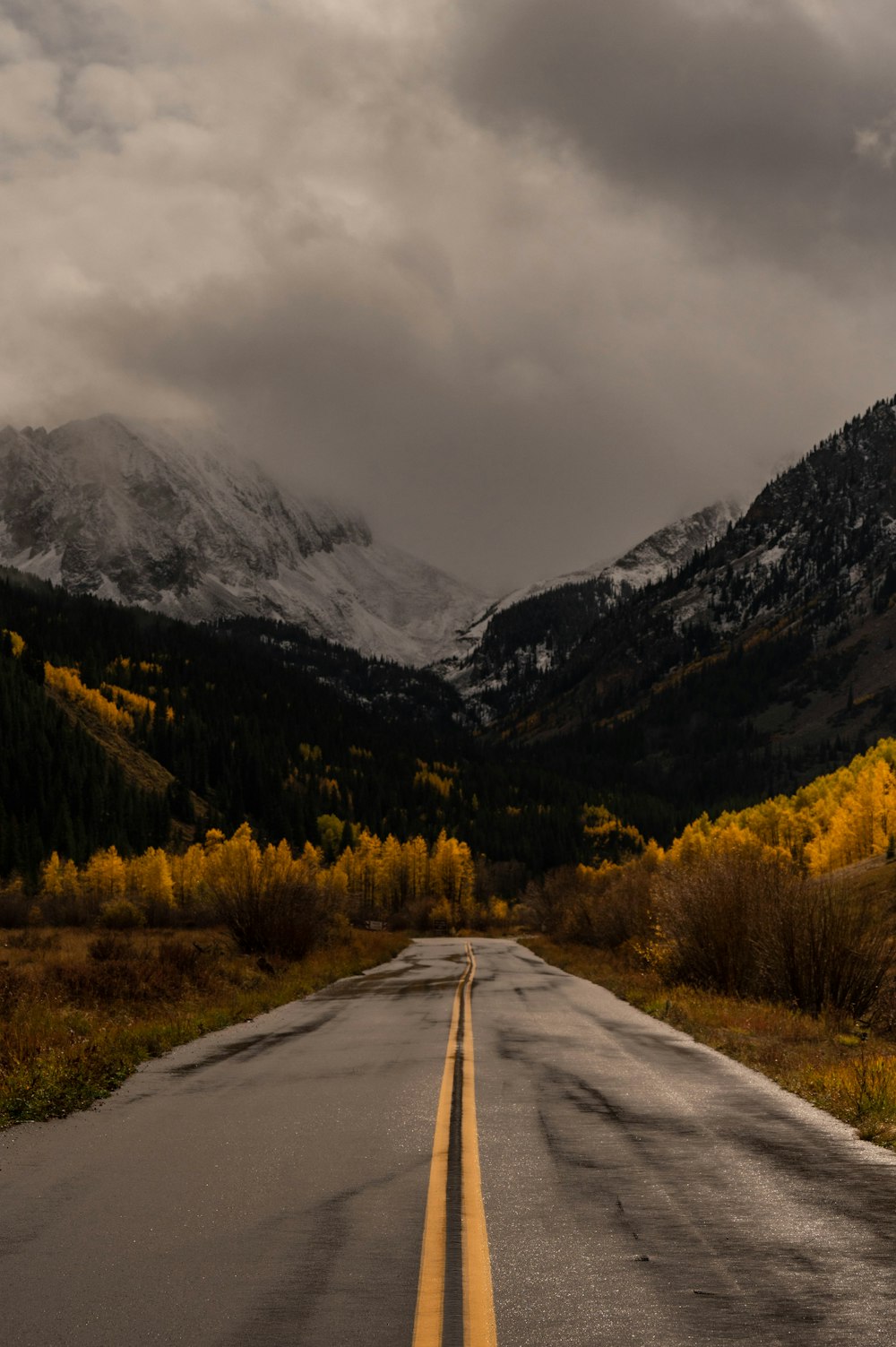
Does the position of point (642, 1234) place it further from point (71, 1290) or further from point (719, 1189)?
point (71, 1290)

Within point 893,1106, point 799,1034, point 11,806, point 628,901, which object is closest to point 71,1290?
point 893,1106

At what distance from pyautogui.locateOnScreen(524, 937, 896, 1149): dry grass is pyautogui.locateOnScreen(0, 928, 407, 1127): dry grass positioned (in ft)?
29.0

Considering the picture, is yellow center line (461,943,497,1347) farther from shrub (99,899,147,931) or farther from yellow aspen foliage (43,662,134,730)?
yellow aspen foliage (43,662,134,730)

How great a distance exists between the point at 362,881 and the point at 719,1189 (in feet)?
426

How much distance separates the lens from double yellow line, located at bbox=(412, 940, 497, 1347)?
499 centimetres

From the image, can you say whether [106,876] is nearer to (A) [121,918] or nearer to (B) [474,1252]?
(A) [121,918]

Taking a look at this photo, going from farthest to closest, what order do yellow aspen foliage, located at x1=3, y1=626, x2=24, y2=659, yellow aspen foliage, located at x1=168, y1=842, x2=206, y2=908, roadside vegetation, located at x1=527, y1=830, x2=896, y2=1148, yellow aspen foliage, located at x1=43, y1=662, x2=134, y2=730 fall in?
yellow aspen foliage, located at x1=43, y1=662, x2=134, y2=730 → yellow aspen foliage, located at x1=3, y1=626, x2=24, y2=659 → yellow aspen foliage, located at x1=168, y1=842, x2=206, y2=908 → roadside vegetation, located at x1=527, y1=830, x2=896, y2=1148

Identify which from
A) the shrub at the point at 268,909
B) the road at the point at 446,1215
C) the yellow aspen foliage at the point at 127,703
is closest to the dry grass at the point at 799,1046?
the road at the point at 446,1215

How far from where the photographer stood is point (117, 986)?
72.9ft

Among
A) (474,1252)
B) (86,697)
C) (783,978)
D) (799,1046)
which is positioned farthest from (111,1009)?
(86,697)

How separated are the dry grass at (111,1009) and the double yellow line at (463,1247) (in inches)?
183

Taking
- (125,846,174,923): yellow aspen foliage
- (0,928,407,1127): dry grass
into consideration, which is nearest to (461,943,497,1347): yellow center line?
(0,928,407,1127): dry grass

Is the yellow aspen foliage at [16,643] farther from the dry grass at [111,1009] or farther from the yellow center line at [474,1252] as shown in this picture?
the yellow center line at [474,1252]

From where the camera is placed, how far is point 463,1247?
626cm
